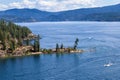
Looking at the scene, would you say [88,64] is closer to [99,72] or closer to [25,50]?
[99,72]

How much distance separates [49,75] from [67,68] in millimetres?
12425

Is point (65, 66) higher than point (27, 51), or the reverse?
point (27, 51)

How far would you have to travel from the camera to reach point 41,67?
12656 centimetres

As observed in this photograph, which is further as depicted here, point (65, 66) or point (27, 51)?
point (27, 51)

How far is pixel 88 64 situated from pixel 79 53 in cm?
2860

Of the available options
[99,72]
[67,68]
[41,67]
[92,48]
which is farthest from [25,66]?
[92,48]

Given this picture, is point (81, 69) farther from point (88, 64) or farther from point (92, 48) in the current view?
point (92, 48)

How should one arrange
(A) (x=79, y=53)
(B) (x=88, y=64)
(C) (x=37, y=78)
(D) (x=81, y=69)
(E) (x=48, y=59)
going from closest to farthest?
(C) (x=37, y=78) < (D) (x=81, y=69) < (B) (x=88, y=64) < (E) (x=48, y=59) < (A) (x=79, y=53)

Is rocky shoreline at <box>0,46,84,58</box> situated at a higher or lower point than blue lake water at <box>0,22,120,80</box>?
higher

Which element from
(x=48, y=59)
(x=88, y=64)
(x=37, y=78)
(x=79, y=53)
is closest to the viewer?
(x=37, y=78)

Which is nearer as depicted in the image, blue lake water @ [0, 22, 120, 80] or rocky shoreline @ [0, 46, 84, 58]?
blue lake water @ [0, 22, 120, 80]

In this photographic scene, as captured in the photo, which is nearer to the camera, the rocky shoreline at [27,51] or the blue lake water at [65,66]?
the blue lake water at [65,66]

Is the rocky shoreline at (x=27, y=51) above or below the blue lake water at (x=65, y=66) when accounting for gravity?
above

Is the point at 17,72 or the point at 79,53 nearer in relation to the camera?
the point at 17,72
